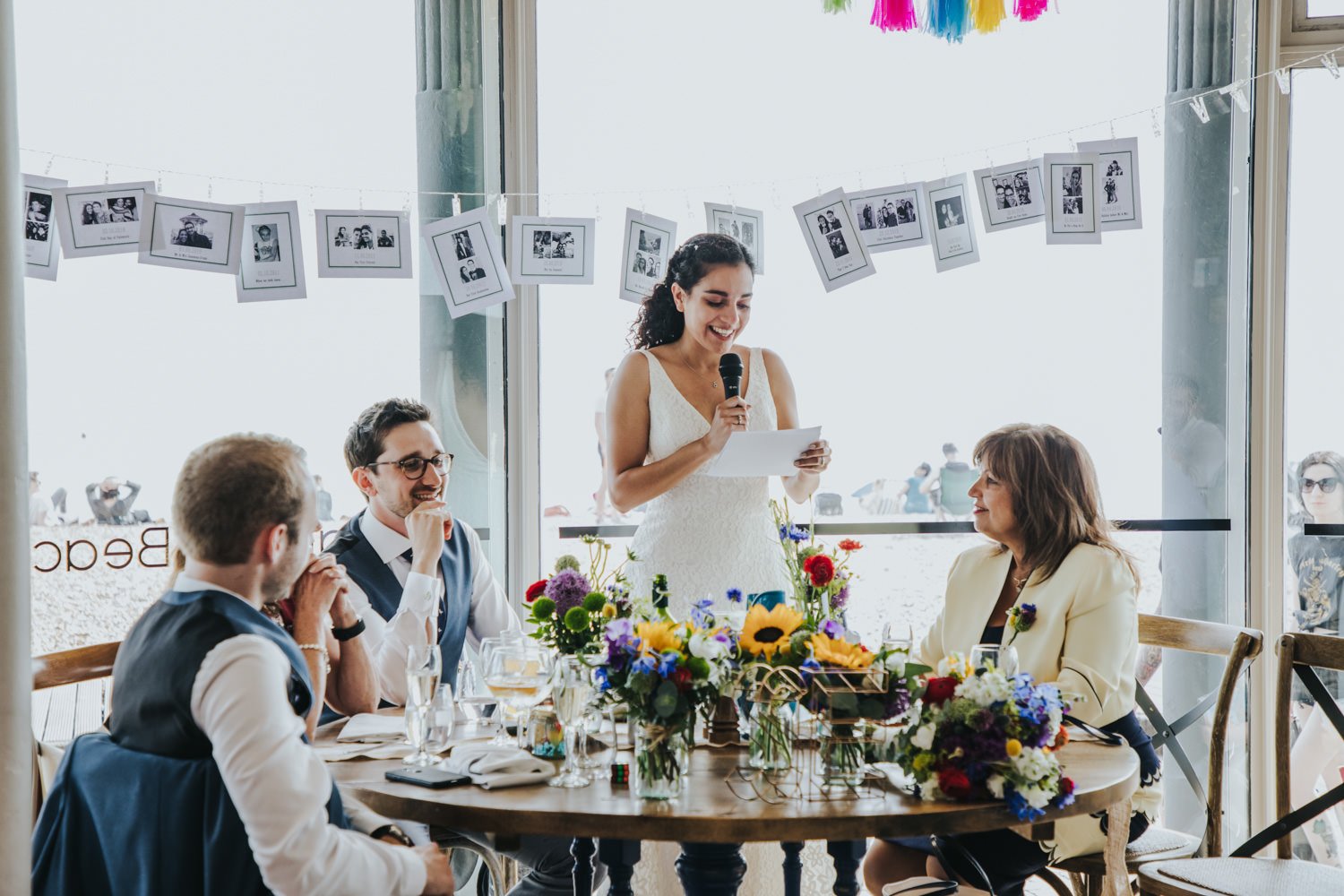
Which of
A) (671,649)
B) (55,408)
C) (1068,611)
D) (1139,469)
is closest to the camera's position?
(671,649)

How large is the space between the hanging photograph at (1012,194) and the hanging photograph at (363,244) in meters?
1.54

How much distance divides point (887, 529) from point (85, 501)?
2.18 meters

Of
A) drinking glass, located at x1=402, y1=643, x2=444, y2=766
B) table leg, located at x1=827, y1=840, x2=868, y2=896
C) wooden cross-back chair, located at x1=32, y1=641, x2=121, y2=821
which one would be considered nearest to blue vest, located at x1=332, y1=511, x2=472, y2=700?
wooden cross-back chair, located at x1=32, y1=641, x2=121, y2=821

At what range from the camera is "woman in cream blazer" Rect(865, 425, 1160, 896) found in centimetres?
220

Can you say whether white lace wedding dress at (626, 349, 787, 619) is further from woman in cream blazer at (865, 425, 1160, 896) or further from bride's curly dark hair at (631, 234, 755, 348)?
woman in cream blazer at (865, 425, 1160, 896)

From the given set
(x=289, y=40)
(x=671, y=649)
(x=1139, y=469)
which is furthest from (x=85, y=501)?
(x=1139, y=469)

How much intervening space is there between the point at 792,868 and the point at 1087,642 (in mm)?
741

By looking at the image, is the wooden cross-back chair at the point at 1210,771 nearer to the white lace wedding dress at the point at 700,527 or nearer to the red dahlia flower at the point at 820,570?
the red dahlia flower at the point at 820,570

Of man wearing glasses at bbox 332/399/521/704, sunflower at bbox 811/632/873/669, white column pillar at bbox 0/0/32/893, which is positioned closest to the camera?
white column pillar at bbox 0/0/32/893

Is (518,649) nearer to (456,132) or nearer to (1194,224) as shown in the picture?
(456,132)

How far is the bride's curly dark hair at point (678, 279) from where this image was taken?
2.95 m

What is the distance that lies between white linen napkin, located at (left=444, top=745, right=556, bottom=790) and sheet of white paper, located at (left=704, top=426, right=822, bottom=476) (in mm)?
1131

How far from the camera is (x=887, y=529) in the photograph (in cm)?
351

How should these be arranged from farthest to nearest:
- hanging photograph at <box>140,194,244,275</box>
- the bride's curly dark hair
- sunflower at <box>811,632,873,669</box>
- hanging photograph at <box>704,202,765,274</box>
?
hanging photograph at <box>704,202,765,274</box> < the bride's curly dark hair < hanging photograph at <box>140,194,244,275</box> < sunflower at <box>811,632,873,669</box>
